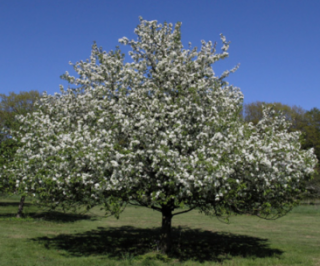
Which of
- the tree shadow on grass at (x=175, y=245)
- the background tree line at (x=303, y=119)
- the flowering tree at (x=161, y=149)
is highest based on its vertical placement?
the background tree line at (x=303, y=119)

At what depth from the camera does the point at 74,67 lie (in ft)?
55.0

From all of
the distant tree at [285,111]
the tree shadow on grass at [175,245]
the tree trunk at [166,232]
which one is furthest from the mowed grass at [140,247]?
the distant tree at [285,111]

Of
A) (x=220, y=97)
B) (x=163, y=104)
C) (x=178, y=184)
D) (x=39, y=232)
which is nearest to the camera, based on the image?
(x=178, y=184)

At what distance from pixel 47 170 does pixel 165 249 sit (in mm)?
6862

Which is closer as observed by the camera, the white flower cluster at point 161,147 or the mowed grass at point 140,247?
the white flower cluster at point 161,147

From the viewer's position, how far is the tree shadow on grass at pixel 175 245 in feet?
50.5

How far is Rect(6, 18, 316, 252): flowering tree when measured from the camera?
11.4m

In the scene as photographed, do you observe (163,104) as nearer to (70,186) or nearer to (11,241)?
(70,186)

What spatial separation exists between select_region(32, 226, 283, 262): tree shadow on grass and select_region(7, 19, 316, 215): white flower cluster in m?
3.35

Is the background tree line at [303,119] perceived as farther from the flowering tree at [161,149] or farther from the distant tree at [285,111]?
the flowering tree at [161,149]

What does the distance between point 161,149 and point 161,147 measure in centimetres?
11

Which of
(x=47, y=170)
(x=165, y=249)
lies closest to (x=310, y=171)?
(x=165, y=249)

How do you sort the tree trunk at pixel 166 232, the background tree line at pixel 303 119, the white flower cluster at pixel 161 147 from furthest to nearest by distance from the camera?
the background tree line at pixel 303 119
the tree trunk at pixel 166 232
the white flower cluster at pixel 161 147

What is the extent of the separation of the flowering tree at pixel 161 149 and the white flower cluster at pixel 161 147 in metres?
0.04
